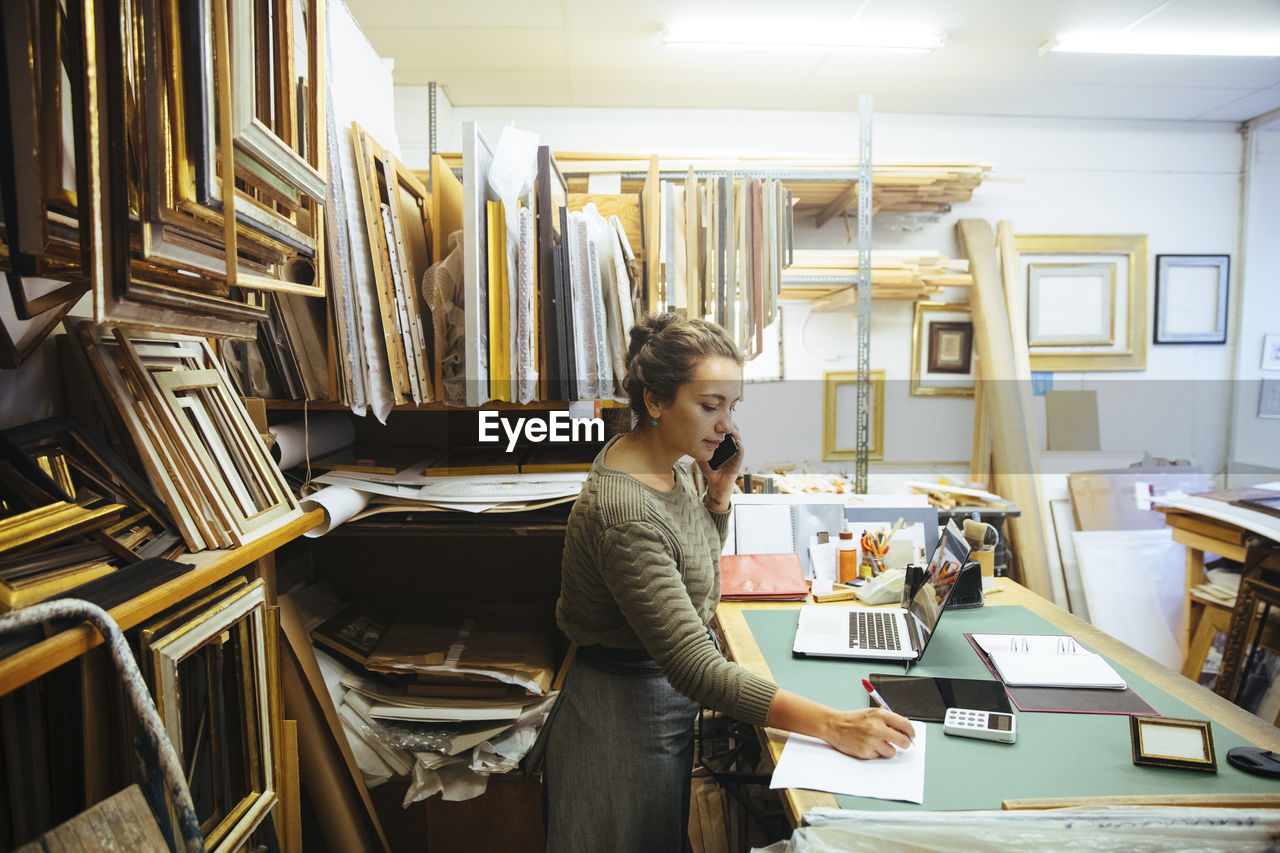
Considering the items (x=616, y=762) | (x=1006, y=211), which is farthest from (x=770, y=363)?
(x=616, y=762)

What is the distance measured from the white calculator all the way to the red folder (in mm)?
653

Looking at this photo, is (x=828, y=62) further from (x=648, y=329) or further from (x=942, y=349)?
(x=648, y=329)

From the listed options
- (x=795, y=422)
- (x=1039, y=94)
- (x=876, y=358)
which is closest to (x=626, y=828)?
(x=795, y=422)

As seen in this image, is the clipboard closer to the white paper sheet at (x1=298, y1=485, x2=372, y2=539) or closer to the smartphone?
the smartphone

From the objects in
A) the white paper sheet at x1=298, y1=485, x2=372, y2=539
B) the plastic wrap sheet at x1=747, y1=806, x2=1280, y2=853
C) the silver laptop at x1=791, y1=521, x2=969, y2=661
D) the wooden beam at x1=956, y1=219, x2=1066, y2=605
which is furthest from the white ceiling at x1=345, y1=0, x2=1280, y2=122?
the plastic wrap sheet at x1=747, y1=806, x2=1280, y2=853

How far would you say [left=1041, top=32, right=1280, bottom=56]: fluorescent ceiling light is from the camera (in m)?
2.66

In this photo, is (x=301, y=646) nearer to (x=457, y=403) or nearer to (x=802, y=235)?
(x=457, y=403)

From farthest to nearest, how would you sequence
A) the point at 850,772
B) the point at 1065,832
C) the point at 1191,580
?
1. the point at 1191,580
2. the point at 850,772
3. the point at 1065,832

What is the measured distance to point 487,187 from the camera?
5.07ft

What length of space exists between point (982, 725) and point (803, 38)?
2.54 m

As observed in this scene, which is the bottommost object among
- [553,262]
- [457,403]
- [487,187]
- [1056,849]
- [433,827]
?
[433,827]

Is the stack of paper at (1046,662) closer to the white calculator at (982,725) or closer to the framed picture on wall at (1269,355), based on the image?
the white calculator at (982,725)

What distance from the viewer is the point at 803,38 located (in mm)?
2668

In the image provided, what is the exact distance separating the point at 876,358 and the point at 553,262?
7.71 feet
